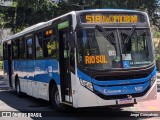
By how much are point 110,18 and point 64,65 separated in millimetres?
2067

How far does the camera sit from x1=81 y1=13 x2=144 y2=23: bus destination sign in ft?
35.7

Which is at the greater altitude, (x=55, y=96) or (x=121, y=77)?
(x=121, y=77)

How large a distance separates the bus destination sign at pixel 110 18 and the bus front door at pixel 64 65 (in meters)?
0.93

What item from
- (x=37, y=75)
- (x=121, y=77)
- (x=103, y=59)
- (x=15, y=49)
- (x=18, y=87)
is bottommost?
(x=18, y=87)

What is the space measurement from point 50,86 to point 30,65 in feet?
8.83

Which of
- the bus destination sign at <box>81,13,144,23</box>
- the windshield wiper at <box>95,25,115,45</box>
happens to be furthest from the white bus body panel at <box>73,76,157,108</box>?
the bus destination sign at <box>81,13,144,23</box>

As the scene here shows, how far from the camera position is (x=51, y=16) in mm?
27531

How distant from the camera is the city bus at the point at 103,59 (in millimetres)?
10453

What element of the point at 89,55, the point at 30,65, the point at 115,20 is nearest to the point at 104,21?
the point at 115,20

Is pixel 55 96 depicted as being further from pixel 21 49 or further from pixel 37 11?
pixel 37 11

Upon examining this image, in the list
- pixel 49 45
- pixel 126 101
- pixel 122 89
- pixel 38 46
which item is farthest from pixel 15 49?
pixel 126 101

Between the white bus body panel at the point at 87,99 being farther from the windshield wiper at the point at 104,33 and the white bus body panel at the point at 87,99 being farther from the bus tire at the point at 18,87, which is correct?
the bus tire at the point at 18,87

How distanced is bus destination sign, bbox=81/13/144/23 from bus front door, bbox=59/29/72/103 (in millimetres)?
931

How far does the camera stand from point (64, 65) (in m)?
11.9
